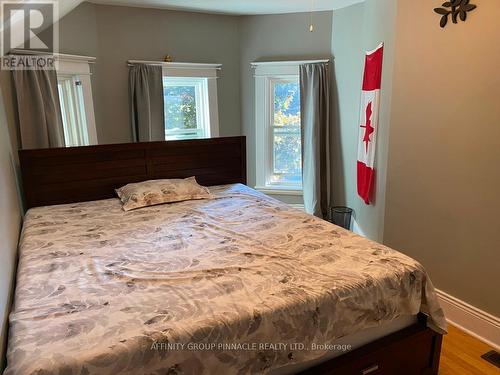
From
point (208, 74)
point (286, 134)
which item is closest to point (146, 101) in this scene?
point (208, 74)

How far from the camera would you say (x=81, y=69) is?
3359mm

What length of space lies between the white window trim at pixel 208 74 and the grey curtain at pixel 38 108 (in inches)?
48.0

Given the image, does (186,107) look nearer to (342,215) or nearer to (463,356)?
(342,215)

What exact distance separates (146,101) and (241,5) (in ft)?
4.41

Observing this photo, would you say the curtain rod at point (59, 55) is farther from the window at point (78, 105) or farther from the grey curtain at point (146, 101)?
the grey curtain at point (146, 101)

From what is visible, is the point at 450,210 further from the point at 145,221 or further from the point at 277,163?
the point at 277,163

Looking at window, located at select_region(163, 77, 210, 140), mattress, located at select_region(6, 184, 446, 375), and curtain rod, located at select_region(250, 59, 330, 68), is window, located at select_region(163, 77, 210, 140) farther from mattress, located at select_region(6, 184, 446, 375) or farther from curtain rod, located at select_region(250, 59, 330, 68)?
mattress, located at select_region(6, 184, 446, 375)

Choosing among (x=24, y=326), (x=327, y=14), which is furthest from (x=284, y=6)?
(x=24, y=326)

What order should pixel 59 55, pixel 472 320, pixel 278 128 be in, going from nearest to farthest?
pixel 472 320 < pixel 59 55 < pixel 278 128

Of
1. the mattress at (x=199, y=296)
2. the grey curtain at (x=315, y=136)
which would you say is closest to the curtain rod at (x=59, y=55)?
the mattress at (x=199, y=296)

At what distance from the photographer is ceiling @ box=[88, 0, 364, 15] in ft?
11.4

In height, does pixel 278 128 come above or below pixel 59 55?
below

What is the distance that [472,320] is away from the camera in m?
2.28

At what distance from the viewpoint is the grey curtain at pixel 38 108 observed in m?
2.85
